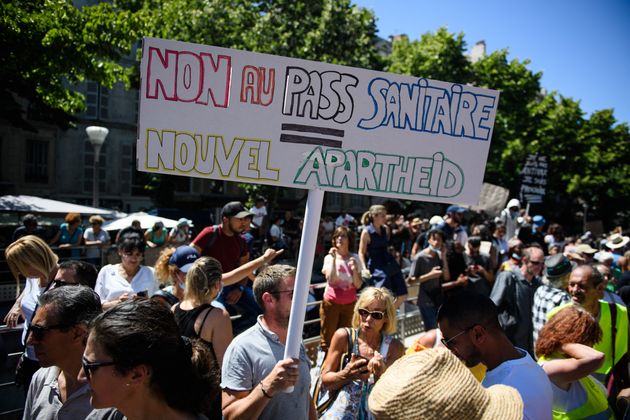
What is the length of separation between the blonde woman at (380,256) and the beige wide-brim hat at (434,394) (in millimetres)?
4842

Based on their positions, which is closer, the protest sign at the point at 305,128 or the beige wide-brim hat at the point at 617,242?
the protest sign at the point at 305,128

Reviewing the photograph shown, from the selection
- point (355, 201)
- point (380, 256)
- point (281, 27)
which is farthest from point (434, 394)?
point (355, 201)

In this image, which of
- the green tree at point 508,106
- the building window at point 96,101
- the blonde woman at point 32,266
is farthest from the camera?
the green tree at point 508,106

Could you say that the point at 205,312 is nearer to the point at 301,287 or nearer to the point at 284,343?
the point at 284,343

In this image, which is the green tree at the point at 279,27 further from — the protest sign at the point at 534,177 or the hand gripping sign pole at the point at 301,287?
the hand gripping sign pole at the point at 301,287

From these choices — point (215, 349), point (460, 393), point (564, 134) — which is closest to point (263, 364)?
point (215, 349)

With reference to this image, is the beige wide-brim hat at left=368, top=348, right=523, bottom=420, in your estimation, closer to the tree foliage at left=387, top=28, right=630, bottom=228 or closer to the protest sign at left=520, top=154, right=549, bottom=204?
the protest sign at left=520, top=154, right=549, bottom=204

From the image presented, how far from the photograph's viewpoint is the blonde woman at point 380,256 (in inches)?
253

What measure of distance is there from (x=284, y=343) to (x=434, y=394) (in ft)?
5.26

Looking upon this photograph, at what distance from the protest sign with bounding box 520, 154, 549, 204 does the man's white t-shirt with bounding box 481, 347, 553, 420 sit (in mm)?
15513

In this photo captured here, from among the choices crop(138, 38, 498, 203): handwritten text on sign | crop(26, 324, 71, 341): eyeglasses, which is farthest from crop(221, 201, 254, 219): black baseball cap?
crop(26, 324, 71, 341): eyeglasses

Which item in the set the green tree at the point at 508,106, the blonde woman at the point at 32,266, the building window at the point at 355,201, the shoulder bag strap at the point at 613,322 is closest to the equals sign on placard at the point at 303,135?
the blonde woman at the point at 32,266

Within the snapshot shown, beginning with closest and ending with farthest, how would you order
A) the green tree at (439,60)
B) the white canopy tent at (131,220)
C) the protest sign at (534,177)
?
the white canopy tent at (131,220) < the protest sign at (534,177) < the green tree at (439,60)

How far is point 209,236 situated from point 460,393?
4.06 m
